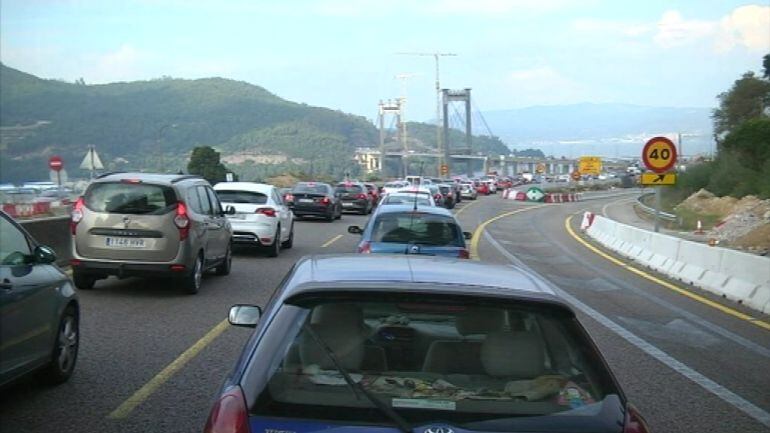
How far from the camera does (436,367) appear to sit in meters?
3.46

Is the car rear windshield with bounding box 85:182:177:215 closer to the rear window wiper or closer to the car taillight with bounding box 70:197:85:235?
the car taillight with bounding box 70:197:85:235

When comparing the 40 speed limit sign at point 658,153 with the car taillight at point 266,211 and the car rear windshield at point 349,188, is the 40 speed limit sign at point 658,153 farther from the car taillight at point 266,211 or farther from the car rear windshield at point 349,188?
the car rear windshield at point 349,188

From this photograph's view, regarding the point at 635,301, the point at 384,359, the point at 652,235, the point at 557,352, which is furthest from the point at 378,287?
the point at 652,235

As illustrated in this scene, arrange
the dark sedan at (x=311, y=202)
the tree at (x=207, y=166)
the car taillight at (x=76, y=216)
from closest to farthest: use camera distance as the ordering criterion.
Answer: the car taillight at (x=76, y=216) < the dark sedan at (x=311, y=202) < the tree at (x=207, y=166)

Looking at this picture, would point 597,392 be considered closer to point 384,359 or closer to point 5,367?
point 384,359

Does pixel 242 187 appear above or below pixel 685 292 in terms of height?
above

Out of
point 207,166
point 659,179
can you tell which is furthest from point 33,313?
point 207,166

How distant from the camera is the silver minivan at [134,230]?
1219 centimetres

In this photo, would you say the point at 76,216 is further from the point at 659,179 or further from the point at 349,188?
the point at 349,188

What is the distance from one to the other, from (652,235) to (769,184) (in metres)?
18.4

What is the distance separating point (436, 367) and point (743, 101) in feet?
221

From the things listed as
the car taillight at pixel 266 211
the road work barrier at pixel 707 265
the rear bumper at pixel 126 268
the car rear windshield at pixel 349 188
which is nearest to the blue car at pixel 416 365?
the rear bumper at pixel 126 268

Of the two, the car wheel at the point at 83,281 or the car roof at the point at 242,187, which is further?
the car roof at the point at 242,187

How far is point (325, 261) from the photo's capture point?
4324mm
